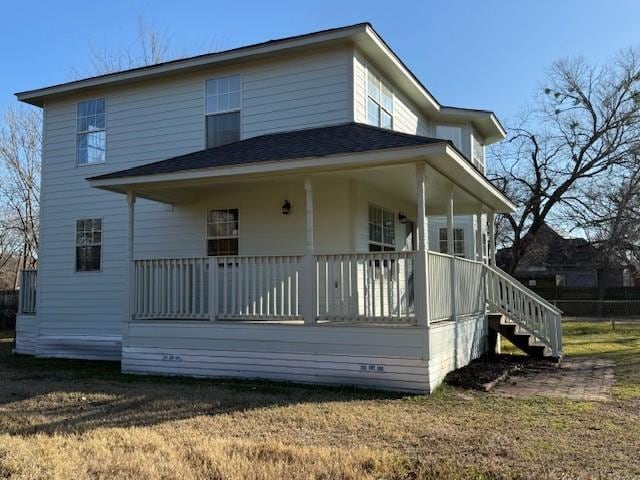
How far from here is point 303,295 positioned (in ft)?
29.4

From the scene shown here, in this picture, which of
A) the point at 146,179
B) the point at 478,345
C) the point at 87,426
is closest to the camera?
the point at 87,426

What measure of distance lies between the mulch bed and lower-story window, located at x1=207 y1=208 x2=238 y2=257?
4873mm

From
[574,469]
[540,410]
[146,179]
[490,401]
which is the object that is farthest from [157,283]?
[574,469]

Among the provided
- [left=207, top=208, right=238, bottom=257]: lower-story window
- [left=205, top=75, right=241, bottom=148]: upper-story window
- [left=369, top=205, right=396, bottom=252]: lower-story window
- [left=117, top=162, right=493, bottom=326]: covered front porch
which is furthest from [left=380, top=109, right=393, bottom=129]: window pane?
[left=207, top=208, right=238, bottom=257]: lower-story window

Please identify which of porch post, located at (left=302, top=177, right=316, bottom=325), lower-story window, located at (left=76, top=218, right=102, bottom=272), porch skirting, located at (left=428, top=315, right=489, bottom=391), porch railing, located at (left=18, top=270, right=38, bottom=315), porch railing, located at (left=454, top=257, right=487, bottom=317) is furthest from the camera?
porch railing, located at (left=18, top=270, right=38, bottom=315)

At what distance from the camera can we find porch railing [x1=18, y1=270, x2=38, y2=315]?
14.3 m

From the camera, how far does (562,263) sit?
4119cm

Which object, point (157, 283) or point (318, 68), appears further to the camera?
point (318, 68)

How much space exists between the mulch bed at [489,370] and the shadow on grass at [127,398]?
4.28ft

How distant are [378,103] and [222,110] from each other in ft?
10.4

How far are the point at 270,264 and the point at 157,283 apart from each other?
2139 mm

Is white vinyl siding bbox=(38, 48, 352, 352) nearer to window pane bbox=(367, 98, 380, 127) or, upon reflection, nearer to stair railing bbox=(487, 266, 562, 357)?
window pane bbox=(367, 98, 380, 127)

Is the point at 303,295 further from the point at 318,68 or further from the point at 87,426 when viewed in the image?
the point at 318,68

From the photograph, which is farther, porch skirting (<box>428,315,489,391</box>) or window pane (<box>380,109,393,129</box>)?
window pane (<box>380,109,393,129</box>)
